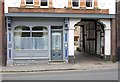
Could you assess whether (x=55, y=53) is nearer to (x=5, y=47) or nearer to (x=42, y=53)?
(x=42, y=53)

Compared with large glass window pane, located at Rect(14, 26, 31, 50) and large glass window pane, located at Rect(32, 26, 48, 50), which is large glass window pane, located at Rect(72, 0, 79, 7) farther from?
large glass window pane, located at Rect(14, 26, 31, 50)

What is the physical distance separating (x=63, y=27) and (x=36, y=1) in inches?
118

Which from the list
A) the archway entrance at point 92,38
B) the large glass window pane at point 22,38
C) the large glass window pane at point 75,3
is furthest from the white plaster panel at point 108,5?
the large glass window pane at point 22,38

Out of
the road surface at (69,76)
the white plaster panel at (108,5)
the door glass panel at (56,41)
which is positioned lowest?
the road surface at (69,76)

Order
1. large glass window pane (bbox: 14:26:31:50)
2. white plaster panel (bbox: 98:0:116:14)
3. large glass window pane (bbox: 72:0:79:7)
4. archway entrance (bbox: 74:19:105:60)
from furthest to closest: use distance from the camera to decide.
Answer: archway entrance (bbox: 74:19:105:60), white plaster panel (bbox: 98:0:116:14), large glass window pane (bbox: 72:0:79:7), large glass window pane (bbox: 14:26:31:50)

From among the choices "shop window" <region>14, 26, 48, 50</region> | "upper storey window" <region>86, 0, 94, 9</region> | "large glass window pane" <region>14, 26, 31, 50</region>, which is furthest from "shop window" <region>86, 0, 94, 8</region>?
"large glass window pane" <region>14, 26, 31, 50</region>

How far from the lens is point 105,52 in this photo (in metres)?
22.4

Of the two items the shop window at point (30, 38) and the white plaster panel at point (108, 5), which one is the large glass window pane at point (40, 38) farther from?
the white plaster panel at point (108, 5)

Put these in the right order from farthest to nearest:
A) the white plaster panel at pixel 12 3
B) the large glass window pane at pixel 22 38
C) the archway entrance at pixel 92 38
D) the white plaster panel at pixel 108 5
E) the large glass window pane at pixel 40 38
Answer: the archway entrance at pixel 92 38
the white plaster panel at pixel 108 5
the large glass window pane at pixel 40 38
the large glass window pane at pixel 22 38
the white plaster panel at pixel 12 3

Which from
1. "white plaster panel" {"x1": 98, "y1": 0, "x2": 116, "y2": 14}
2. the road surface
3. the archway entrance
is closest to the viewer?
the road surface

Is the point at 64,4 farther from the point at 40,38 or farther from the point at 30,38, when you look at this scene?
the point at 30,38

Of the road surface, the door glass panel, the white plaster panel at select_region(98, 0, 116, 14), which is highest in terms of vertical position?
the white plaster panel at select_region(98, 0, 116, 14)

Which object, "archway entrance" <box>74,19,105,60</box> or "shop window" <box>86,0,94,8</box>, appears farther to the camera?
"archway entrance" <box>74,19,105,60</box>

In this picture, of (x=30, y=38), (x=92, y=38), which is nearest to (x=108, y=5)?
(x=92, y=38)
